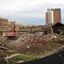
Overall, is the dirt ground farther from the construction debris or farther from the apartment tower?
Answer: the apartment tower

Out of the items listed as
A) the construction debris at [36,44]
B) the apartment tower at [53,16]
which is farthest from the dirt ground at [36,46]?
the apartment tower at [53,16]

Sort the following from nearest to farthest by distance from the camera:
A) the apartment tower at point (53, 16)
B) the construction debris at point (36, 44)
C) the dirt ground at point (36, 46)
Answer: the dirt ground at point (36, 46), the construction debris at point (36, 44), the apartment tower at point (53, 16)

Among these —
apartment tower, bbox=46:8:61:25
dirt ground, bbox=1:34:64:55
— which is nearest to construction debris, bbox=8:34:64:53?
dirt ground, bbox=1:34:64:55

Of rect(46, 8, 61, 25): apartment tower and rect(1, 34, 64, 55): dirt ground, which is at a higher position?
rect(46, 8, 61, 25): apartment tower

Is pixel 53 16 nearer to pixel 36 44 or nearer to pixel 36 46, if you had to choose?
pixel 36 44

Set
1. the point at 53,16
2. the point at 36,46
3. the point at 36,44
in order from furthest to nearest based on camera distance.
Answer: the point at 53,16 → the point at 36,44 → the point at 36,46

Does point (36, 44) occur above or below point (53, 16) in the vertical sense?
below

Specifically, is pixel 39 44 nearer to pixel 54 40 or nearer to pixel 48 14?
pixel 54 40

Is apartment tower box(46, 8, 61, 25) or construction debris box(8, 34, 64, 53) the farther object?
apartment tower box(46, 8, 61, 25)

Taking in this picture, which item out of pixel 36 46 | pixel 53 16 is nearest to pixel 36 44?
pixel 36 46

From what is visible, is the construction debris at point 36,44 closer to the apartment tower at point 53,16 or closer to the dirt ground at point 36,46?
the dirt ground at point 36,46

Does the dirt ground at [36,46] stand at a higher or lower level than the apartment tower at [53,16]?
lower

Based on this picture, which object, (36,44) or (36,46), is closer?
(36,46)

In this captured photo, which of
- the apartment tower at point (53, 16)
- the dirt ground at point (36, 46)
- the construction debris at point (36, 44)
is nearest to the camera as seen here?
the dirt ground at point (36, 46)
